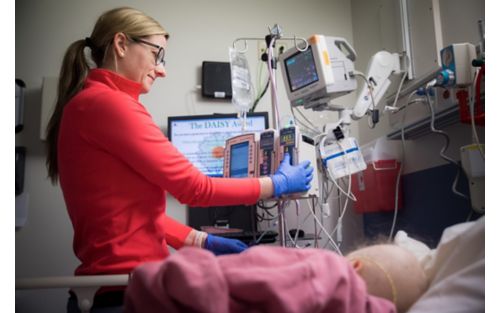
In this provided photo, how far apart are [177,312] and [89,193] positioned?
0.64 metres

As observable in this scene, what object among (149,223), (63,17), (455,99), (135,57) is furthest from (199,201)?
(63,17)

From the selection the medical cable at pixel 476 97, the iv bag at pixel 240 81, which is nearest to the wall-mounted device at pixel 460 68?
the medical cable at pixel 476 97

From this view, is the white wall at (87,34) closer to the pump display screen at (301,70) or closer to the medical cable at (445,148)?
the pump display screen at (301,70)

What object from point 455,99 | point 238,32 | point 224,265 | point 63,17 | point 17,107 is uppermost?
point 63,17

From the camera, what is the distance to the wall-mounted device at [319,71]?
161 centimetres

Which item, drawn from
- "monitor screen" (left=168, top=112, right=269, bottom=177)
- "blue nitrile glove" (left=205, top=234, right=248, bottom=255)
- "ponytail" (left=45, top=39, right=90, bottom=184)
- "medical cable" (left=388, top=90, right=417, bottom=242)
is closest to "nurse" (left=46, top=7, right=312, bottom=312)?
"ponytail" (left=45, top=39, right=90, bottom=184)

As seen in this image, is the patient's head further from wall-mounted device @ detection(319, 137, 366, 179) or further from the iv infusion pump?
wall-mounted device @ detection(319, 137, 366, 179)

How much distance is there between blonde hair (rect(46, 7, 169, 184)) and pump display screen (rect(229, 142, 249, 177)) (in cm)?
60

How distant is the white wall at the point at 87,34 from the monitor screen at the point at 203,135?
16 cm

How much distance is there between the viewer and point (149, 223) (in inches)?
42.6

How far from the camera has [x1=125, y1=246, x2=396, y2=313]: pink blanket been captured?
49cm

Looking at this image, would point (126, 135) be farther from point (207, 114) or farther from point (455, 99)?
point (207, 114)
